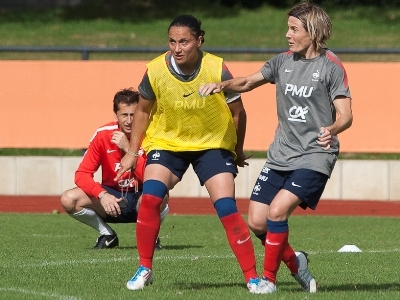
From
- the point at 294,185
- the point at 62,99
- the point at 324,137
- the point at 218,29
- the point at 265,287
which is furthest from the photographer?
the point at 218,29

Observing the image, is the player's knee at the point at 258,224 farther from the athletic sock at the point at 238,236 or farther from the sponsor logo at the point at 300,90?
the sponsor logo at the point at 300,90

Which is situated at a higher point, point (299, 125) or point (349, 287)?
point (299, 125)

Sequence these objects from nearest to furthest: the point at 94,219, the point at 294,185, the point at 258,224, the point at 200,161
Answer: the point at 294,185, the point at 258,224, the point at 200,161, the point at 94,219

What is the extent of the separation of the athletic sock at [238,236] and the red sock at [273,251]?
0.48ft

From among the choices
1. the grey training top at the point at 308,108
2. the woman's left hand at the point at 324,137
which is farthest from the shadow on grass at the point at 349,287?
the woman's left hand at the point at 324,137

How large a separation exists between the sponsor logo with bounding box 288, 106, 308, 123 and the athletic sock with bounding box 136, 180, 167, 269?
105cm

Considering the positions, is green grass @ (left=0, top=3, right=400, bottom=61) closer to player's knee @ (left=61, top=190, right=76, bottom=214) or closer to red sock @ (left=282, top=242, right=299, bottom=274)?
player's knee @ (left=61, top=190, right=76, bottom=214)

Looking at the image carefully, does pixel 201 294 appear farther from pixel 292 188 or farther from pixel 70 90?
pixel 70 90

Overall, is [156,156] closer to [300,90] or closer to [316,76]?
[300,90]

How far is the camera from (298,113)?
280 inches

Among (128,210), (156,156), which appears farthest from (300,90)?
(128,210)

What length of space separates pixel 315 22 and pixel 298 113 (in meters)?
0.62

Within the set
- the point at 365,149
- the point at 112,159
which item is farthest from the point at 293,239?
the point at 365,149

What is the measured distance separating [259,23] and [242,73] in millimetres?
14072
